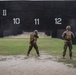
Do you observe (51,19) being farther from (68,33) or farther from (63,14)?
(68,33)

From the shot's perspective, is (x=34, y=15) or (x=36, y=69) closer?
(x=36, y=69)

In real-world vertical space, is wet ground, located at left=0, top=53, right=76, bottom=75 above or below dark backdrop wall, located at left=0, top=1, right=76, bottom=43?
below

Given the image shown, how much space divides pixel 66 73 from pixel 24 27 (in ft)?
44.6

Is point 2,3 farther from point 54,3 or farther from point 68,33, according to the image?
point 68,33

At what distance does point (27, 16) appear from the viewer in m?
28.8

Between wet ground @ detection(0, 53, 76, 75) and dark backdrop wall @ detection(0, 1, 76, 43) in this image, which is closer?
wet ground @ detection(0, 53, 76, 75)

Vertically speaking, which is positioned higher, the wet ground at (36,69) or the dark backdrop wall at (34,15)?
the dark backdrop wall at (34,15)

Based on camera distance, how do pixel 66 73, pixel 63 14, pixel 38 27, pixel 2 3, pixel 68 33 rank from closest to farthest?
pixel 66 73, pixel 68 33, pixel 2 3, pixel 38 27, pixel 63 14

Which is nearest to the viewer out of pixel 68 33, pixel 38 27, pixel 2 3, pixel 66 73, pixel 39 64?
pixel 66 73

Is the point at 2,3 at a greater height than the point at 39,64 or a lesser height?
greater

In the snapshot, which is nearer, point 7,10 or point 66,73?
point 66,73

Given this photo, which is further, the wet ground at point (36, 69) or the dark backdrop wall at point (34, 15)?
the dark backdrop wall at point (34, 15)

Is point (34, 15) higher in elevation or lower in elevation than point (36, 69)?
higher

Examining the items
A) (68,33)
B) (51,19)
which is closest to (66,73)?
(68,33)
